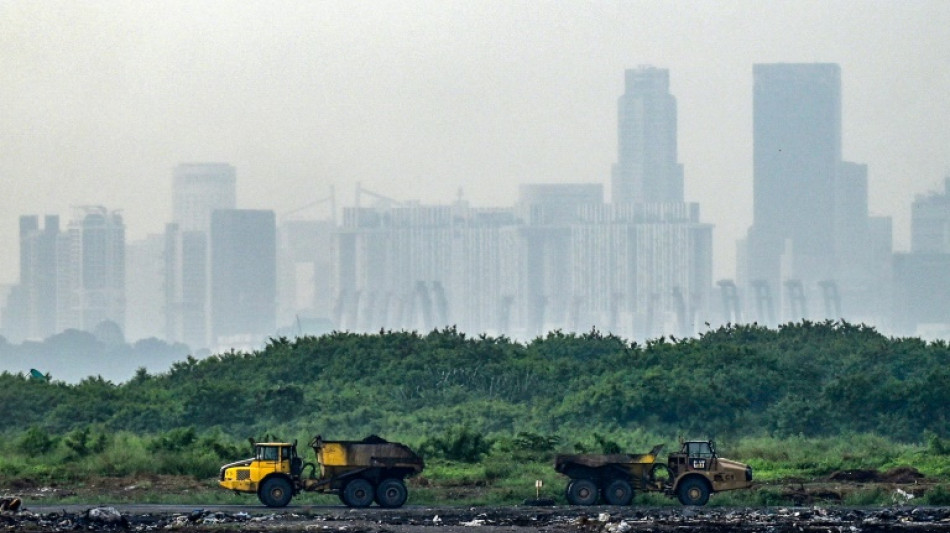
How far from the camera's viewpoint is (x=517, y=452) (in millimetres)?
56125

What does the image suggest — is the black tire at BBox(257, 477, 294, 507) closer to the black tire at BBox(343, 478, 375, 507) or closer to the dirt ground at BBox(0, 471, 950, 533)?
the dirt ground at BBox(0, 471, 950, 533)

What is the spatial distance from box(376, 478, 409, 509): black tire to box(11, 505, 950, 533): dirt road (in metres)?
0.51

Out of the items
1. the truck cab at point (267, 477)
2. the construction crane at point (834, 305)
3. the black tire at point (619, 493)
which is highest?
the construction crane at point (834, 305)

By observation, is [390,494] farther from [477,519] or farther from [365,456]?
[477,519]

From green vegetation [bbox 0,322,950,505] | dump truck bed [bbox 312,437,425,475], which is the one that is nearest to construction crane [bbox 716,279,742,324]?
green vegetation [bbox 0,322,950,505]

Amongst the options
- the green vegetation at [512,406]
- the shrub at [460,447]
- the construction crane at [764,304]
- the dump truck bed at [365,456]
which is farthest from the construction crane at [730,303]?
the dump truck bed at [365,456]

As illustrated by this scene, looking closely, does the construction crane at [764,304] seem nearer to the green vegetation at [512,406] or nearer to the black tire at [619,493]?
the green vegetation at [512,406]

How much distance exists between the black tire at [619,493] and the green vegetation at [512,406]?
282 centimetres

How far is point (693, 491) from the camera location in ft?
146

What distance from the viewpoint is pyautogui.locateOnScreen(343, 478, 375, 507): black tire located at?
44031 mm

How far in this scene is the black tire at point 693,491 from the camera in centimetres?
4438

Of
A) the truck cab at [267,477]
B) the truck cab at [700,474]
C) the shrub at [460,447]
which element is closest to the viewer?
the truck cab at [267,477]

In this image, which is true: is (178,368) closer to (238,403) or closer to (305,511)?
(238,403)

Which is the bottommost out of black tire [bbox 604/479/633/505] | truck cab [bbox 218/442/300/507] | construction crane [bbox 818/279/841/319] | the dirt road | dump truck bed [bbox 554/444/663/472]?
the dirt road
